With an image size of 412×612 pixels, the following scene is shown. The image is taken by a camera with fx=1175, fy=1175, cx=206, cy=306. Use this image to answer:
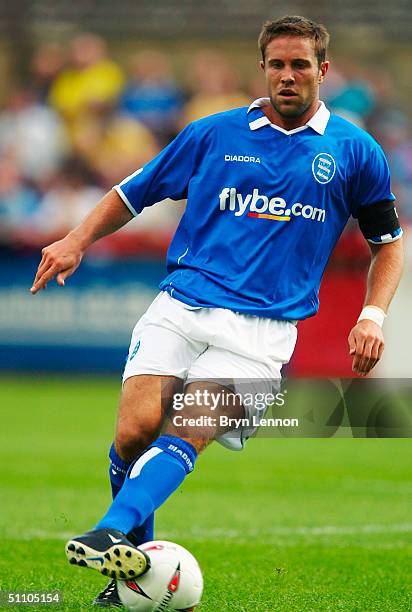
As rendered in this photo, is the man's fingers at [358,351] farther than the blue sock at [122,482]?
No

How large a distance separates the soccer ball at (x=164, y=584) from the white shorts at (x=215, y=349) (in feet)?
1.74

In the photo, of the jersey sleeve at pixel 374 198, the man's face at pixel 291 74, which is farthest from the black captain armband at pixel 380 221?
the man's face at pixel 291 74

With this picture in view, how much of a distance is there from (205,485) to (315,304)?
3.77 meters

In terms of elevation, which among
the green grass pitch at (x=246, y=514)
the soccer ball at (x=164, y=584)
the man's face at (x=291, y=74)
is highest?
the man's face at (x=291, y=74)

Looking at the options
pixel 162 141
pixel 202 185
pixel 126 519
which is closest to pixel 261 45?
pixel 202 185

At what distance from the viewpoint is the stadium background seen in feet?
44.5

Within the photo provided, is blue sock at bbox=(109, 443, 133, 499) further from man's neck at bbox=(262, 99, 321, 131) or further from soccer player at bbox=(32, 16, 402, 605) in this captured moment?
man's neck at bbox=(262, 99, 321, 131)

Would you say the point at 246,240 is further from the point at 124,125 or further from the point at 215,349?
the point at 124,125

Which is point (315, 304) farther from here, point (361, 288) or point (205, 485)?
point (361, 288)

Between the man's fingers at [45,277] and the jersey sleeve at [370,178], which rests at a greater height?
the jersey sleeve at [370,178]

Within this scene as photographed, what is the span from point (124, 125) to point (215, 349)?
11199mm

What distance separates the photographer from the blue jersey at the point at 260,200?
4789mm

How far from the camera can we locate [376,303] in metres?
4.86

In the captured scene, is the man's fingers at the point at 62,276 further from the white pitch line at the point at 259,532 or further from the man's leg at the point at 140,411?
the white pitch line at the point at 259,532
